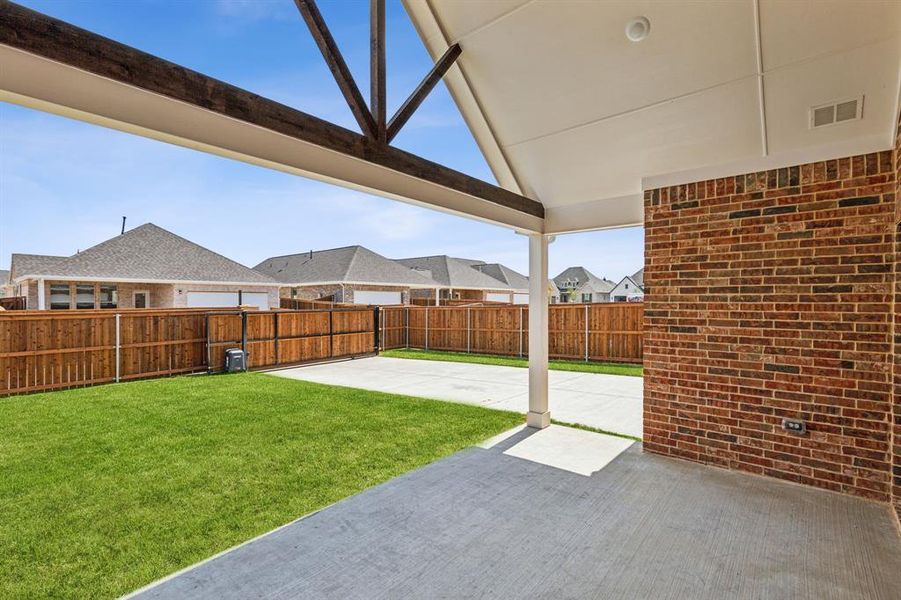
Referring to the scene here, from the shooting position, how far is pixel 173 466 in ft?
→ 15.3

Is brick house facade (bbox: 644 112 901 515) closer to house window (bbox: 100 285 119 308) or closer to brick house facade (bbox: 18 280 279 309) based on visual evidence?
brick house facade (bbox: 18 280 279 309)

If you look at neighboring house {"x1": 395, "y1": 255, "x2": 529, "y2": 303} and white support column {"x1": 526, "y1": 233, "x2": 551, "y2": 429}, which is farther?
neighboring house {"x1": 395, "y1": 255, "x2": 529, "y2": 303}

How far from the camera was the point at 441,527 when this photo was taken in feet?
10.9

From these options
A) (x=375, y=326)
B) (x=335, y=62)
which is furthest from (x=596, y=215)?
(x=375, y=326)

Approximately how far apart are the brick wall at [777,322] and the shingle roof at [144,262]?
19081mm

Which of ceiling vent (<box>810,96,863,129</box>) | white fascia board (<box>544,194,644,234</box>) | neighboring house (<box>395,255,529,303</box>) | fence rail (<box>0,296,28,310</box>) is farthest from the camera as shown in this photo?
neighboring house (<box>395,255,529,303</box>)

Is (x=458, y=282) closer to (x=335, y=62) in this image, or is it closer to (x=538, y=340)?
(x=538, y=340)

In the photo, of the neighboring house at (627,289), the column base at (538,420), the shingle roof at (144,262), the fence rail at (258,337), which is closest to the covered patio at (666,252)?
the column base at (538,420)

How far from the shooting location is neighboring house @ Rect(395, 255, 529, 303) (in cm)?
2943

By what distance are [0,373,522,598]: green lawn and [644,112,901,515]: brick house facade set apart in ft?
8.42

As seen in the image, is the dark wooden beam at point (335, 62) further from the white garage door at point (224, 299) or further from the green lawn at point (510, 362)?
the white garage door at point (224, 299)

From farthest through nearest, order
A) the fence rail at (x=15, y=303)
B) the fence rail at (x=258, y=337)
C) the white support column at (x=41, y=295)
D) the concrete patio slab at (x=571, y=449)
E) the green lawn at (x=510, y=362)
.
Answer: the fence rail at (x=15, y=303) < the white support column at (x=41, y=295) < the green lawn at (x=510, y=362) < the fence rail at (x=258, y=337) < the concrete patio slab at (x=571, y=449)

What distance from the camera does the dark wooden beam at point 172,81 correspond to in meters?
1.89

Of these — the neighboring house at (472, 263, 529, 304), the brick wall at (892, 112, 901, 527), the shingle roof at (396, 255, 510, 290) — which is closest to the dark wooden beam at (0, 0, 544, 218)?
the brick wall at (892, 112, 901, 527)
